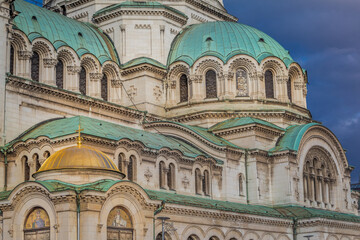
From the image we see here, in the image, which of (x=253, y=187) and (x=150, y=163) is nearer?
(x=150, y=163)

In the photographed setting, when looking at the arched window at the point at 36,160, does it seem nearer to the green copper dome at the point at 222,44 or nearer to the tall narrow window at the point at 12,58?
the tall narrow window at the point at 12,58

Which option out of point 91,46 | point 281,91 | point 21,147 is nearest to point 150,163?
point 21,147

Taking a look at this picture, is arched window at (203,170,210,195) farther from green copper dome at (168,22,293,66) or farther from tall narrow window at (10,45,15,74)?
tall narrow window at (10,45,15,74)

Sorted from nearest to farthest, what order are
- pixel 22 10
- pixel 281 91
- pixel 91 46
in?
pixel 22 10 → pixel 91 46 → pixel 281 91

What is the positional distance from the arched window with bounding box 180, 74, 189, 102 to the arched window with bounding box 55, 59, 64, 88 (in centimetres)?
1028

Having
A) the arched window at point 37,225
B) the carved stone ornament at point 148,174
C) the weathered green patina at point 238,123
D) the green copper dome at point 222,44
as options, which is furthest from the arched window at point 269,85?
the arched window at point 37,225

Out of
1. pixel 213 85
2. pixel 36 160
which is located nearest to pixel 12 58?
pixel 36 160

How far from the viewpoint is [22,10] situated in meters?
47.1

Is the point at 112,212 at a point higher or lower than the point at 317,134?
lower

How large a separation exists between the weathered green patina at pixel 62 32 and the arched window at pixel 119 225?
52.4 feet

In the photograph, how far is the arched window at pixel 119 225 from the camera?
34000 millimetres

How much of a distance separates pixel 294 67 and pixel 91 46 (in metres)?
16.2

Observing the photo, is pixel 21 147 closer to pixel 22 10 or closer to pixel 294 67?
pixel 22 10

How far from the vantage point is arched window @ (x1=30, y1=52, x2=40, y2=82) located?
45875 millimetres
